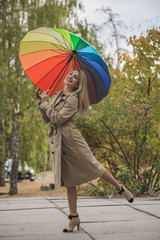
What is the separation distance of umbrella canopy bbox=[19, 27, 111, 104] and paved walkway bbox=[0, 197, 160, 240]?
1.51m

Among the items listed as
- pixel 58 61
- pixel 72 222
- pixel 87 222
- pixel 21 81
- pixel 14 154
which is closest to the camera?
pixel 72 222

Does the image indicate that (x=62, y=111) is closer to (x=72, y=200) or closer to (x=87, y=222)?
(x=72, y=200)

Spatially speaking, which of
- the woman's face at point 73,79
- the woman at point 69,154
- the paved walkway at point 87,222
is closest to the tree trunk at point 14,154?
the paved walkway at point 87,222

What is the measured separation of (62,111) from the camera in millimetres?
3598

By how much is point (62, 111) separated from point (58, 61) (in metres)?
1.06

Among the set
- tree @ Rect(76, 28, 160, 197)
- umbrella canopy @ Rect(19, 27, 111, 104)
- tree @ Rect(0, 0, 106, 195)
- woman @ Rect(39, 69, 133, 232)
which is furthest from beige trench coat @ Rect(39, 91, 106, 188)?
tree @ Rect(0, 0, 106, 195)

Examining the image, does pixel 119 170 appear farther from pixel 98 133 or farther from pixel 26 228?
pixel 26 228

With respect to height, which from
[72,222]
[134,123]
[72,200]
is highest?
[134,123]

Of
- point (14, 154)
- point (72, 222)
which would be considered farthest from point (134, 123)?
point (14, 154)

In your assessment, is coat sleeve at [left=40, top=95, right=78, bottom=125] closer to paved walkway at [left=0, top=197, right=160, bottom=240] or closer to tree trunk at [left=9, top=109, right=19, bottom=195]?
paved walkway at [left=0, top=197, right=160, bottom=240]

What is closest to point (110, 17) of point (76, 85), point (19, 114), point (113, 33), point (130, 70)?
point (113, 33)

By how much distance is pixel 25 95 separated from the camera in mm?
12766

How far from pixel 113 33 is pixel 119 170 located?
16.4m

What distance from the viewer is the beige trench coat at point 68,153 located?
141 inches
